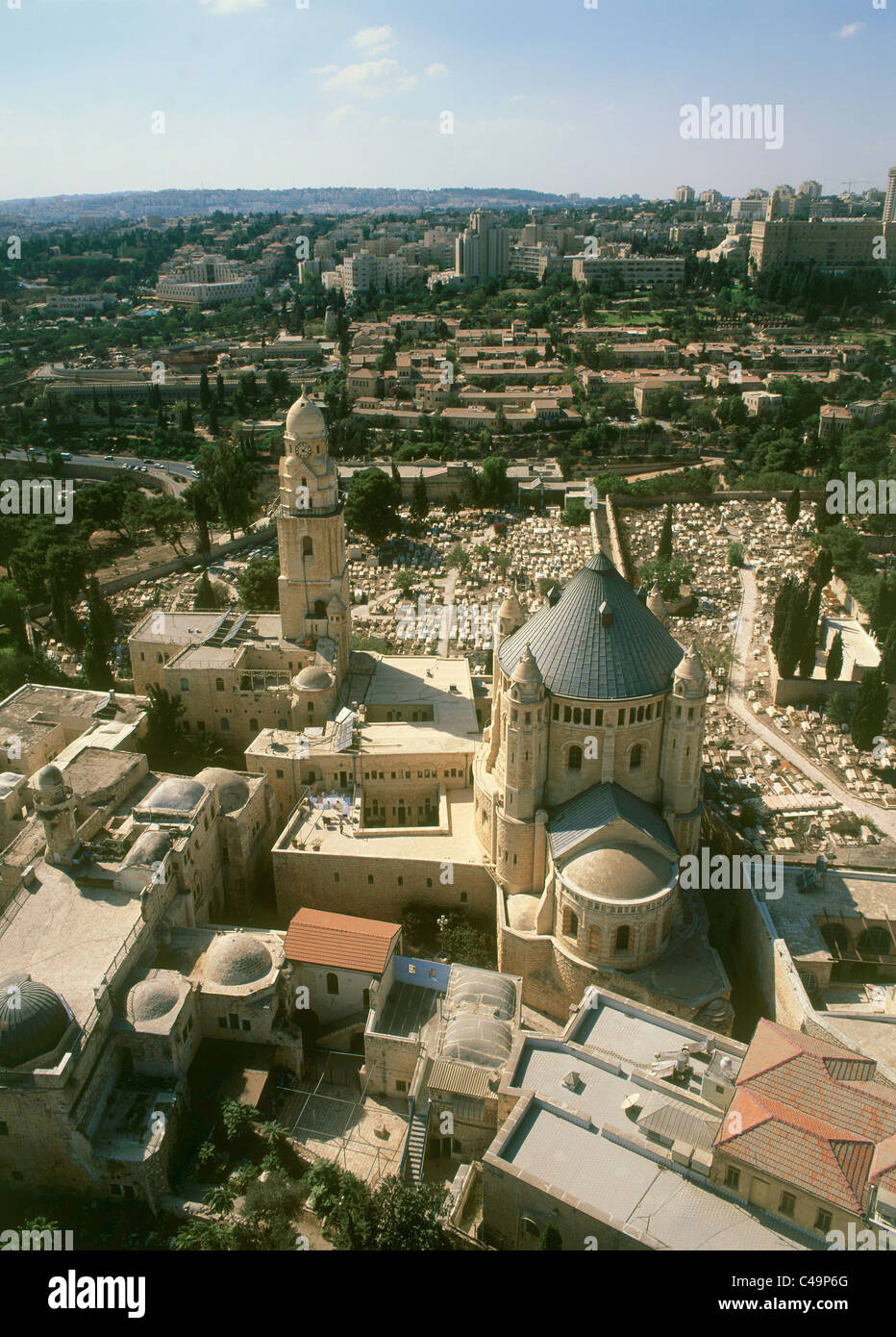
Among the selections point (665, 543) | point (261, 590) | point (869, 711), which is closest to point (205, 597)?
point (261, 590)

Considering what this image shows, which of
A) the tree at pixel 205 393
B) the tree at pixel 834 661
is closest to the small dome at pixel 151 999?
the tree at pixel 834 661

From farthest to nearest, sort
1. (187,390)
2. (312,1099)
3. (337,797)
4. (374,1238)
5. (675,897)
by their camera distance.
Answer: (187,390)
(337,797)
(675,897)
(312,1099)
(374,1238)

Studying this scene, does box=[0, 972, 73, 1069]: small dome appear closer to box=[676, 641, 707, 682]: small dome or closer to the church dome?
box=[676, 641, 707, 682]: small dome

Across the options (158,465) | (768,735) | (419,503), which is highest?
(158,465)

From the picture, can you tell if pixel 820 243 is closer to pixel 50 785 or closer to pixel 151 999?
pixel 50 785

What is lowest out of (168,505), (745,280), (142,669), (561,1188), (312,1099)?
(312,1099)

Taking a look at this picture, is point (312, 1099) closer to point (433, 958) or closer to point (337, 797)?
point (433, 958)

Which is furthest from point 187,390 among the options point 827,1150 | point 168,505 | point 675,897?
point 827,1150

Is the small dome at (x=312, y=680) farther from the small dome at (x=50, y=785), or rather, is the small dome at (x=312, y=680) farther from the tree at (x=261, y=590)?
the tree at (x=261, y=590)
